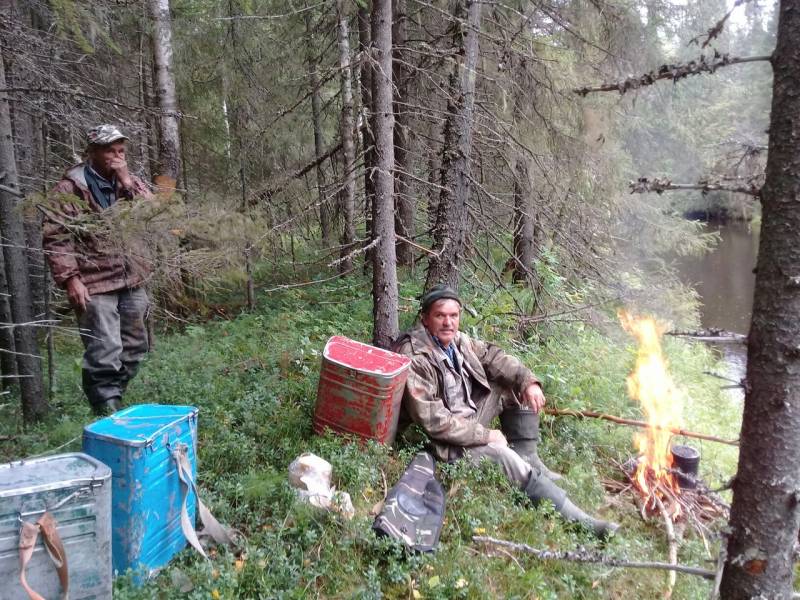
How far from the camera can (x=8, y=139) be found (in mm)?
4590

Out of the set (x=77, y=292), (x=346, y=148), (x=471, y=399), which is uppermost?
(x=346, y=148)

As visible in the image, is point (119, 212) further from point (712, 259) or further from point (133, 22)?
point (712, 259)

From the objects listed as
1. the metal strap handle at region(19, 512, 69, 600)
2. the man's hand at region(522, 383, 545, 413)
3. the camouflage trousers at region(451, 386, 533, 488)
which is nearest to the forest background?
the camouflage trousers at region(451, 386, 533, 488)

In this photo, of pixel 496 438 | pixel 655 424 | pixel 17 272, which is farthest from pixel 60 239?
pixel 655 424

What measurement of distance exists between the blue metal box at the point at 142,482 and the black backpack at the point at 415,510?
46.5 inches

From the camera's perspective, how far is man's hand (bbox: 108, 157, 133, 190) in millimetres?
4177

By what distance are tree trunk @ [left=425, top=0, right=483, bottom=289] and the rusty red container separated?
63.5 inches

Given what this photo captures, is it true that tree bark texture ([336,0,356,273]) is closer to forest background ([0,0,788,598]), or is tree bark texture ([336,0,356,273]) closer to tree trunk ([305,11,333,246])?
forest background ([0,0,788,598])

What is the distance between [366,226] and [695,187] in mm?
4801

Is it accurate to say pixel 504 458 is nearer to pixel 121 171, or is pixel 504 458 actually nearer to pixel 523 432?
pixel 523 432

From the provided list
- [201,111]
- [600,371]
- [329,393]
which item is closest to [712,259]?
[600,371]

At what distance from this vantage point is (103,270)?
171 inches

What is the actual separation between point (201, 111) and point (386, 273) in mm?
6703

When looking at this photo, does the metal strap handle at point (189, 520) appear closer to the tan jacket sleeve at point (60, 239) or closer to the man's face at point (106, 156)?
the tan jacket sleeve at point (60, 239)
